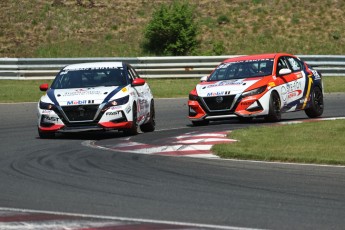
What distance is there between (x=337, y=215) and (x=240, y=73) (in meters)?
12.2

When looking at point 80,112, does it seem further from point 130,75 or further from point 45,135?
point 130,75

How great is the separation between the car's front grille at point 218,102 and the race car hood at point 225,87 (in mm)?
81

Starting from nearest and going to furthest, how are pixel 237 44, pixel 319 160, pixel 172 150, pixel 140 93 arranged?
pixel 319 160 < pixel 172 150 < pixel 140 93 < pixel 237 44

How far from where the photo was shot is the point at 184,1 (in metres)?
46.0

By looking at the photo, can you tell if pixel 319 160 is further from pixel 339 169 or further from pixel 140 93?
pixel 140 93

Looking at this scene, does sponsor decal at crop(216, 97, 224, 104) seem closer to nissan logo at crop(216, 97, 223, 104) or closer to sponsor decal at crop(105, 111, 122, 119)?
nissan logo at crop(216, 97, 223, 104)

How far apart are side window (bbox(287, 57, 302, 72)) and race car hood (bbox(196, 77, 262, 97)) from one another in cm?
155

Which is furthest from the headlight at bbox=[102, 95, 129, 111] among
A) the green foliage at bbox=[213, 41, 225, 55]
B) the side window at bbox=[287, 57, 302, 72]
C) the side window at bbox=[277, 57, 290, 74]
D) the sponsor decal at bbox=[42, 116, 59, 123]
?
the green foliage at bbox=[213, 41, 225, 55]

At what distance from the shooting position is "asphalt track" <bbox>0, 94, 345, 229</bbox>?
30.0ft

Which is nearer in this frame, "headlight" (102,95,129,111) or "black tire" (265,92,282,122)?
"headlight" (102,95,129,111)

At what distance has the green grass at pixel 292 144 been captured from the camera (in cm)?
1379

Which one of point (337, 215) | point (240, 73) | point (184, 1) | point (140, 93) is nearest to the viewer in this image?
point (337, 215)

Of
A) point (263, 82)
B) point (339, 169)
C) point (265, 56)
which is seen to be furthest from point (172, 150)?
point (265, 56)

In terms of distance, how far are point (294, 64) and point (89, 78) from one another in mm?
5001
